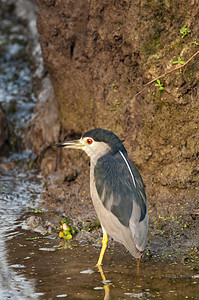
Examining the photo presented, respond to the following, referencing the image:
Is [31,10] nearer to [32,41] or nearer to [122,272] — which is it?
[32,41]

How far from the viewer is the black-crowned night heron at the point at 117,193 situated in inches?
154

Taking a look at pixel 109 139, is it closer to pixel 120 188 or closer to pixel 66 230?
pixel 120 188

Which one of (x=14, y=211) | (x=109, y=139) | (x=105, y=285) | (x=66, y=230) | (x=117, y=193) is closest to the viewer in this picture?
(x=105, y=285)

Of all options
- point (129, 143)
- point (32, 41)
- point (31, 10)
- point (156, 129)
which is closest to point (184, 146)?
point (156, 129)

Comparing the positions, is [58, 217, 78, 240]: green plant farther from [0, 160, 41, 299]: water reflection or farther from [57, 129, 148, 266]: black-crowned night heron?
[57, 129, 148, 266]: black-crowned night heron

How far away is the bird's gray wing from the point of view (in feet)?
13.1

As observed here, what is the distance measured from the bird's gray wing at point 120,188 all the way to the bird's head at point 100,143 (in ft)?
0.25

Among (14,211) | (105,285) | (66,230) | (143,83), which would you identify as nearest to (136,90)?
(143,83)

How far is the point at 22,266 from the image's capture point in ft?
13.7

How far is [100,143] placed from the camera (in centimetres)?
440

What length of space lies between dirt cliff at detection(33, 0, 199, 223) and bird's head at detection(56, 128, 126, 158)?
1.02m

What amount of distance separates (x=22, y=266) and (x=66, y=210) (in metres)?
1.58

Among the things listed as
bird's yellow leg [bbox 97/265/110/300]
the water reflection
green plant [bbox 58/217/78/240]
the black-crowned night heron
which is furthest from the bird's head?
the water reflection

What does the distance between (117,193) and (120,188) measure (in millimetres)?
54
